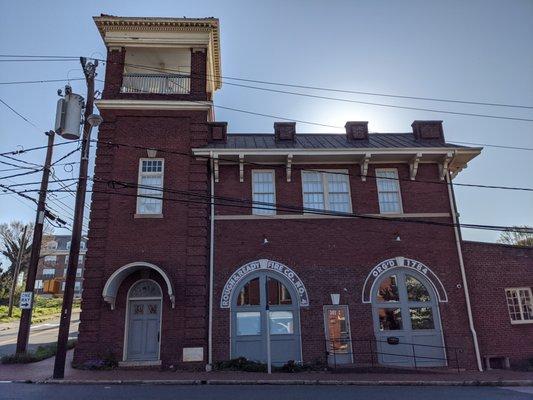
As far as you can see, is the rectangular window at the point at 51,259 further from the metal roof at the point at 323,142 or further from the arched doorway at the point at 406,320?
the arched doorway at the point at 406,320

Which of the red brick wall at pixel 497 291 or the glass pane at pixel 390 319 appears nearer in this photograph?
the red brick wall at pixel 497 291

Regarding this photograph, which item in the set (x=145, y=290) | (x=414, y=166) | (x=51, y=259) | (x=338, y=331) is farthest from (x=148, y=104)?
(x=51, y=259)

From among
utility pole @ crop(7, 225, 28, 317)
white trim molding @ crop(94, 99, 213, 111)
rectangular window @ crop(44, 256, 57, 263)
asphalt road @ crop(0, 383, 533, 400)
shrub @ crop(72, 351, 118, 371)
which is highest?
rectangular window @ crop(44, 256, 57, 263)

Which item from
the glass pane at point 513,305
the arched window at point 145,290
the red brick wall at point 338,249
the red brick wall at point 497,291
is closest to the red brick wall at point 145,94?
the red brick wall at point 338,249

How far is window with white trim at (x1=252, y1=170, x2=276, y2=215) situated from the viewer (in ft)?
54.4

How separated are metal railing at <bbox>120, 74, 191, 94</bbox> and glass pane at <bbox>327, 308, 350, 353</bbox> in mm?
11220

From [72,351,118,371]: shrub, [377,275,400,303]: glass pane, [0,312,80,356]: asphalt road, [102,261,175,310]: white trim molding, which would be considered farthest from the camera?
[0,312,80,356]: asphalt road

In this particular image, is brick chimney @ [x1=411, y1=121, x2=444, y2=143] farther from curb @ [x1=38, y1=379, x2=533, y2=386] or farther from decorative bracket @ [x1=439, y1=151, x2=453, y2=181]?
curb @ [x1=38, y1=379, x2=533, y2=386]

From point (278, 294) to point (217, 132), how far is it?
296 inches

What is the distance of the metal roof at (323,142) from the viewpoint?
58.0ft

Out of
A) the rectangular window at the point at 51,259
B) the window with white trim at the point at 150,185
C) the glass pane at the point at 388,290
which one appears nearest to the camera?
the glass pane at the point at 388,290

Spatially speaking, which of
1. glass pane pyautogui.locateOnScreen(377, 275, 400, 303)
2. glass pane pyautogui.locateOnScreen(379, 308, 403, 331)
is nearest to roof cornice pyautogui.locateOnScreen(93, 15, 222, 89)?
glass pane pyautogui.locateOnScreen(377, 275, 400, 303)

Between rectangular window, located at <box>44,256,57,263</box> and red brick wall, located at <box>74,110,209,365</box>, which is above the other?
rectangular window, located at <box>44,256,57,263</box>

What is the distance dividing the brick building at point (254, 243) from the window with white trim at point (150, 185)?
0.04 meters
